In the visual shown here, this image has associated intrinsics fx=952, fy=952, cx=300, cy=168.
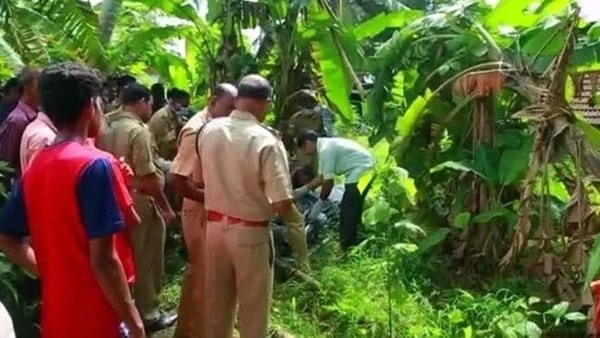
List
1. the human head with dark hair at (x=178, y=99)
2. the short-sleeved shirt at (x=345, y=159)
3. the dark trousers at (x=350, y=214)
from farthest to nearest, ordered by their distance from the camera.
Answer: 1. the human head with dark hair at (x=178, y=99)
2. the dark trousers at (x=350, y=214)
3. the short-sleeved shirt at (x=345, y=159)

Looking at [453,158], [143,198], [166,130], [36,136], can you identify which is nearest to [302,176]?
[166,130]

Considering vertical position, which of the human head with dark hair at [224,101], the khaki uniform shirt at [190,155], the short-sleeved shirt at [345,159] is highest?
the human head with dark hair at [224,101]

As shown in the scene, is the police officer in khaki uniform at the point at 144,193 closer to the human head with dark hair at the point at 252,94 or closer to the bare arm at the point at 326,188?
the human head with dark hair at the point at 252,94

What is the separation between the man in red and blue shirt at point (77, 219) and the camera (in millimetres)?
3074

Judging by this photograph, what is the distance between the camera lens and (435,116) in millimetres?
8172

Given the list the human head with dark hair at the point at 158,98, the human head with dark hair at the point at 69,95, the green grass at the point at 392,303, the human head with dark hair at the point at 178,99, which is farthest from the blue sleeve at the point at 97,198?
the human head with dark hair at the point at 178,99

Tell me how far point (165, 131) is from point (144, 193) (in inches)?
90.3

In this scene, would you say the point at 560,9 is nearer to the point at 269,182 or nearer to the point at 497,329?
the point at 497,329

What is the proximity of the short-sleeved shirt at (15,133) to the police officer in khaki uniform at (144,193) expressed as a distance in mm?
592

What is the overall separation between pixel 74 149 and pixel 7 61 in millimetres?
2952

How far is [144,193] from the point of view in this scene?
632 cm

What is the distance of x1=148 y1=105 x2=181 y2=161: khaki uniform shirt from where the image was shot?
851cm

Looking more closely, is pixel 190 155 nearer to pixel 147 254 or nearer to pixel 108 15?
pixel 147 254

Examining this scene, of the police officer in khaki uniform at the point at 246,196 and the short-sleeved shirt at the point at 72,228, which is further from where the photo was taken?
the police officer in khaki uniform at the point at 246,196
